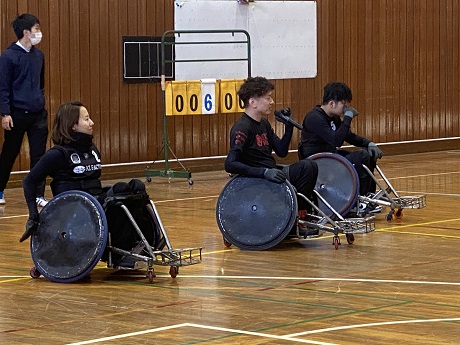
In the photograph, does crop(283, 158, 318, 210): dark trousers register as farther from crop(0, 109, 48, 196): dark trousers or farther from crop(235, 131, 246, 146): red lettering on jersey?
crop(0, 109, 48, 196): dark trousers

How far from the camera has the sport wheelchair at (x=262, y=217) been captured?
8.85 meters

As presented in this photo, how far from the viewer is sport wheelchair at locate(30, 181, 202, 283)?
7512 millimetres

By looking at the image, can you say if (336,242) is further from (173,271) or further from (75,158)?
(75,158)

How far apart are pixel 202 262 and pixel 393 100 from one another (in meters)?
10.4

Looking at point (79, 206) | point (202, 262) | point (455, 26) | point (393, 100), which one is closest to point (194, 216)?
point (202, 262)

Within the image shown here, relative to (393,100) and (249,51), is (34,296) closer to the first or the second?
(249,51)

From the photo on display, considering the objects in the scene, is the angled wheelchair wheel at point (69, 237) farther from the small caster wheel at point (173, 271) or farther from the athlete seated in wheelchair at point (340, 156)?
the athlete seated in wheelchair at point (340, 156)

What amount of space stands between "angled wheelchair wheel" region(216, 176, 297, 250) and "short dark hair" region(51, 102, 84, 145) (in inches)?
65.3

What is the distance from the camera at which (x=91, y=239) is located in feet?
24.6

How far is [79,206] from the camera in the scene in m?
7.58

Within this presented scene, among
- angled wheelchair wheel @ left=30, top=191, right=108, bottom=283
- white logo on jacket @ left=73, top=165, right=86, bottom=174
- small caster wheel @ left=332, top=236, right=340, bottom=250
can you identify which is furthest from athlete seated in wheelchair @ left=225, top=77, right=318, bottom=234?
angled wheelchair wheel @ left=30, top=191, right=108, bottom=283

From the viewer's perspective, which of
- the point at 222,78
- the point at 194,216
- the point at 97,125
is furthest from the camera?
the point at 222,78

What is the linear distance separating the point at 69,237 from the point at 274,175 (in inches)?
74.1

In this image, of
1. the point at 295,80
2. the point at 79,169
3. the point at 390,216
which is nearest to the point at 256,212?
the point at 79,169
